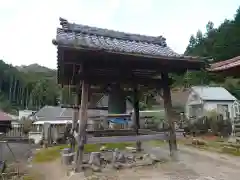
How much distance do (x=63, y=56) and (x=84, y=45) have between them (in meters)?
0.74

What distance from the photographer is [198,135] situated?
63.8 feet

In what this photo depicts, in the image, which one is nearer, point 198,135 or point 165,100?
point 165,100

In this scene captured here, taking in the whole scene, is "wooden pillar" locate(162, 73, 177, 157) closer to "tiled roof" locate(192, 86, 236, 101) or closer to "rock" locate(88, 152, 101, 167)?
"rock" locate(88, 152, 101, 167)

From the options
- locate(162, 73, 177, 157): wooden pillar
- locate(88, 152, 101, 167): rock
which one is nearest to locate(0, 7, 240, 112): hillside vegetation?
locate(162, 73, 177, 157): wooden pillar

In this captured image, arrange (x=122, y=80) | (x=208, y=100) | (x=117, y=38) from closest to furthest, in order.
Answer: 1. (x=122, y=80)
2. (x=117, y=38)
3. (x=208, y=100)

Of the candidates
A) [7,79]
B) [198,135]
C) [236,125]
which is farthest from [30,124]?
[7,79]

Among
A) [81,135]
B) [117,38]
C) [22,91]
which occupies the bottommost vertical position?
[81,135]

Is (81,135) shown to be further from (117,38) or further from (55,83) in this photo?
(55,83)

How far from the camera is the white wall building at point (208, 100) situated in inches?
1045

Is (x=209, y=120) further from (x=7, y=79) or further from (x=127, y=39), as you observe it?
(x=7, y=79)

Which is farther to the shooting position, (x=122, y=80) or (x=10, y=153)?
(x=10, y=153)

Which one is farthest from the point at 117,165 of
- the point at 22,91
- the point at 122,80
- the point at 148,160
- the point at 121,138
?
the point at 22,91

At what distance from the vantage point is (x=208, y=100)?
26.7 meters

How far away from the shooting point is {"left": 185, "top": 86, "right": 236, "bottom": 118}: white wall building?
26547 mm
